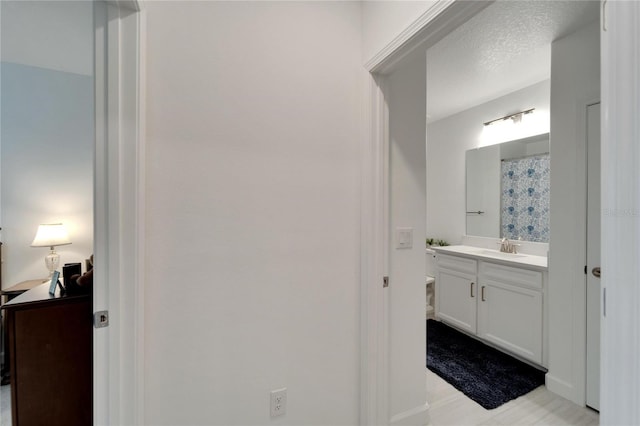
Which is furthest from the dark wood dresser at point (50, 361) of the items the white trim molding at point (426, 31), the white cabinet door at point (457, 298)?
the white cabinet door at point (457, 298)

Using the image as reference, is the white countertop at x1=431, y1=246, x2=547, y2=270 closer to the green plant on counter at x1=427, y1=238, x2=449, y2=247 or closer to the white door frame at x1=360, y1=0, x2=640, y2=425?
the green plant on counter at x1=427, y1=238, x2=449, y2=247

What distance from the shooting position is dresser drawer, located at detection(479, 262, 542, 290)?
2.28 metres

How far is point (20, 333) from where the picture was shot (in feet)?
4.34

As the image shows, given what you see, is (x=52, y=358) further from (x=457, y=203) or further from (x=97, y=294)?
(x=457, y=203)

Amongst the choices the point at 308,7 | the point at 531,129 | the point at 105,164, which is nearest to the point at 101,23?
the point at 105,164

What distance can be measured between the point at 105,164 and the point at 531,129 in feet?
11.4

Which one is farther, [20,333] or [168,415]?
[20,333]

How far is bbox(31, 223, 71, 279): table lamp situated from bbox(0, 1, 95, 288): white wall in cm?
14

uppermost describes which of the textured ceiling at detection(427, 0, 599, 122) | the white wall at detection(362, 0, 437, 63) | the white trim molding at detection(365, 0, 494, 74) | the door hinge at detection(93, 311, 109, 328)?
the textured ceiling at detection(427, 0, 599, 122)

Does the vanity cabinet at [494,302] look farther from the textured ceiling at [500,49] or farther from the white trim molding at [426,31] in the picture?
the white trim molding at [426,31]

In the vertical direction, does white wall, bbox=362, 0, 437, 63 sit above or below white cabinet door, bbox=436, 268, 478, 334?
above

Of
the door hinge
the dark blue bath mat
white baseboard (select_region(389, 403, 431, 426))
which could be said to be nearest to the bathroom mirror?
the dark blue bath mat
